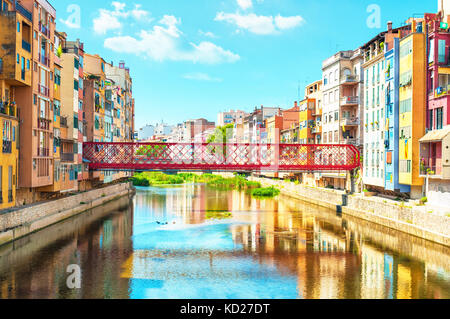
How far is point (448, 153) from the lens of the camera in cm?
3075

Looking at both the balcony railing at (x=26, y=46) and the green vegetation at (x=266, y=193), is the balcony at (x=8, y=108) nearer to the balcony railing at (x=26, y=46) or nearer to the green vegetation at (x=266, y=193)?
A: the balcony railing at (x=26, y=46)

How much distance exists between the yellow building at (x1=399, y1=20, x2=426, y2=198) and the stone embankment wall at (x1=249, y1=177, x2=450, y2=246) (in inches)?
106

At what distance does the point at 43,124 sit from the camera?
35.2m

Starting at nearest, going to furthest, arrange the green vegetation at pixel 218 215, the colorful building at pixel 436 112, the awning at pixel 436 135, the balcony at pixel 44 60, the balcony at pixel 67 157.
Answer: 1. the awning at pixel 436 135
2. the colorful building at pixel 436 112
3. the balcony at pixel 44 60
4. the balcony at pixel 67 157
5. the green vegetation at pixel 218 215

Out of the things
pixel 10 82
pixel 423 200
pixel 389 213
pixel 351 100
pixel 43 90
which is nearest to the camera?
pixel 10 82

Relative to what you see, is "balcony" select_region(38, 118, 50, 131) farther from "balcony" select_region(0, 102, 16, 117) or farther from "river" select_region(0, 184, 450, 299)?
"river" select_region(0, 184, 450, 299)

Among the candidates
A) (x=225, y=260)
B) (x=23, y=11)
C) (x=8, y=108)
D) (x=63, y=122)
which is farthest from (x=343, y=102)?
(x=8, y=108)

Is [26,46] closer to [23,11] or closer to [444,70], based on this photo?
[23,11]

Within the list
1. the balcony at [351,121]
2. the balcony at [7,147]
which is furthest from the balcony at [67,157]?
the balcony at [351,121]

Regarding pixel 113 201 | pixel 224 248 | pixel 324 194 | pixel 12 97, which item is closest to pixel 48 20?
pixel 12 97

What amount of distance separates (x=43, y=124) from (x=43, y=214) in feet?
23.1

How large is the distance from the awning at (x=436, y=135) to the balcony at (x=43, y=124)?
29.2 meters

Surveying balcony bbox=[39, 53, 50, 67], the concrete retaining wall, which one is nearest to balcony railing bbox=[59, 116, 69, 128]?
balcony bbox=[39, 53, 50, 67]

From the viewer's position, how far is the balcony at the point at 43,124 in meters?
34.6
